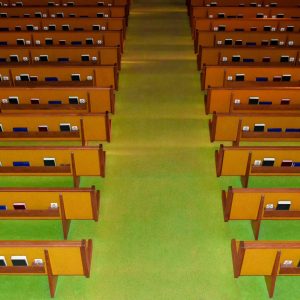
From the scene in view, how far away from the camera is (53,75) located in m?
5.92

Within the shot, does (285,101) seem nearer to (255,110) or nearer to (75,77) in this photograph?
(255,110)

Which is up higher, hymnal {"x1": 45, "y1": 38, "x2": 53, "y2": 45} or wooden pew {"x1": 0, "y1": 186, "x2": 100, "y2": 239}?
hymnal {"x1": 45, "y1": 38, "x2": 53, "y2": 45}

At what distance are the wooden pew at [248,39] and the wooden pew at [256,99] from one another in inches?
74.9

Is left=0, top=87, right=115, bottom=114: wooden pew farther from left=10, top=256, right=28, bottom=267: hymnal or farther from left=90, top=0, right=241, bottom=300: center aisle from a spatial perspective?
left=10, top=256, right=28, bottom=267: hymnal

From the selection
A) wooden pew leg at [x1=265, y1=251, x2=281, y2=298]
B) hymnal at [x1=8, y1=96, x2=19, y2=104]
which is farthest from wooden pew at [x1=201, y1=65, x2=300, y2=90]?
wooden pew leg at [x1=265, y1=251, x2=281, y2=298]

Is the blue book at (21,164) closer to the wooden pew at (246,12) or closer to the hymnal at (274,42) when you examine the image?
the hymnal at (274,42)

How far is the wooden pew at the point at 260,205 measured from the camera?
3.70 meters

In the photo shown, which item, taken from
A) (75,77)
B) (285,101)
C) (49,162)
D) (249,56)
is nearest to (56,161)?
(49,162)

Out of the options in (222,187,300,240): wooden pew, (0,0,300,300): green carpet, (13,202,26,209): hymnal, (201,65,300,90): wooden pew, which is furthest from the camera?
(201,65,300,90): wooden pew

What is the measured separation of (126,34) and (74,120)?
162 inches

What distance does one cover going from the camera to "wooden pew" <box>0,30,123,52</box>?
6.99 metres

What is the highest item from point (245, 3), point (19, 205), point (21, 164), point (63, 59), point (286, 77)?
point (245, 3)

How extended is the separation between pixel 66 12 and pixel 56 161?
4.91m

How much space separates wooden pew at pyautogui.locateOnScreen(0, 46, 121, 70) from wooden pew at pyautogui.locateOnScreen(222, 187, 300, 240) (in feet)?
11.3
